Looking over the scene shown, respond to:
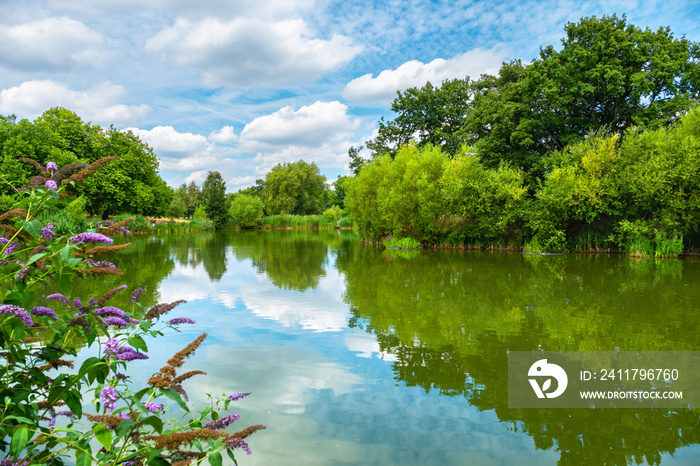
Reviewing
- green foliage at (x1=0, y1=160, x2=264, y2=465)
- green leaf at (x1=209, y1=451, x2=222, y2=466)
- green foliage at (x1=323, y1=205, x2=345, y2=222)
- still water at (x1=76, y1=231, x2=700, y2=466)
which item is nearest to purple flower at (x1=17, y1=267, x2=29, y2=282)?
green foliage at (x1=0, y1=160, x2=264, y2=465)

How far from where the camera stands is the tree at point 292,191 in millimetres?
68438

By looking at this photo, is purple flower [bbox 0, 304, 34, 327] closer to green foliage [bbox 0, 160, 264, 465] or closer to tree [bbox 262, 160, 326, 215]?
green foliage [bbox 0, 160, 264, 465]

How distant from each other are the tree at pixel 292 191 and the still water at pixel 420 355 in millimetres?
54348

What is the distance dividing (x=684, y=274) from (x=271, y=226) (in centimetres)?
5373

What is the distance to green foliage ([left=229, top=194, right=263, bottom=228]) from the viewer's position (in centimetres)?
5847

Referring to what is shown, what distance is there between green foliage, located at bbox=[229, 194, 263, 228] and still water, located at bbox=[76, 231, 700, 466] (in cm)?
4475

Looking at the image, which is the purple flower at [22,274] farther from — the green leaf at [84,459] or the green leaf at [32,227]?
the green leaf at [84,459]

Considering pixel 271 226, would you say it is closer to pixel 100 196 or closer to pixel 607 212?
pixel 100 196

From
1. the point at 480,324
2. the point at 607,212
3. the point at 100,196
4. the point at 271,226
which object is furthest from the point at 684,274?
the point at 271,226

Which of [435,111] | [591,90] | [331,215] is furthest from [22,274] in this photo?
[331,215]

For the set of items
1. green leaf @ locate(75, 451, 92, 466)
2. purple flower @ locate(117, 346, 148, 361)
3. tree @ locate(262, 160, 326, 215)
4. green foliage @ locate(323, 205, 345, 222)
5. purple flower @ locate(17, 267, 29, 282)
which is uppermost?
tree @ locate(262, 160, 326, 215)

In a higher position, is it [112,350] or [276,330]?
[112,350]

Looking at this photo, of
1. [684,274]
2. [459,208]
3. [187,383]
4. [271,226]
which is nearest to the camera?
[187,383]

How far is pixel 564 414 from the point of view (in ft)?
14.9
